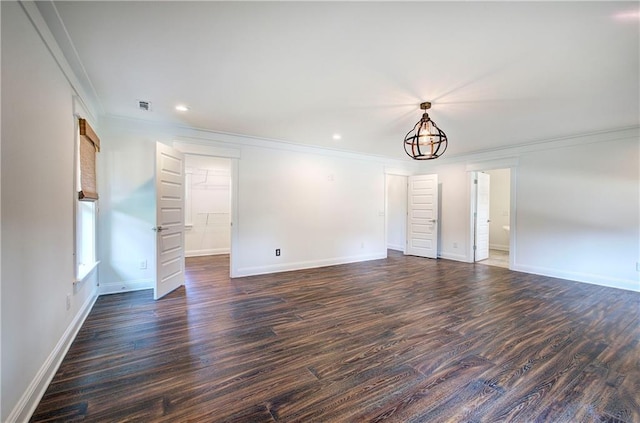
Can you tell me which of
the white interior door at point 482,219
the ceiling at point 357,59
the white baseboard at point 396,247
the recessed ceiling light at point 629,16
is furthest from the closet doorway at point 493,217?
the recessed ceiling light at point 629,16

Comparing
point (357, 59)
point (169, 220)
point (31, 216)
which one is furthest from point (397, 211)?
point (31, 216)

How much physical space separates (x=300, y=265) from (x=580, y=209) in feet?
15.9

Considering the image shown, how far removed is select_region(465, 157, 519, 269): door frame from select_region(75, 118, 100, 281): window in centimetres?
648

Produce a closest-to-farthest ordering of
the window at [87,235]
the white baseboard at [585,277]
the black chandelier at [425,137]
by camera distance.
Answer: the black chandelier at [425,137], the window at [87,235], the white baseboard at [585,277]

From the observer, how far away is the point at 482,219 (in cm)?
624

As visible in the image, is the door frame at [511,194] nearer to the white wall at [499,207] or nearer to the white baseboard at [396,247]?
the white baseboard at [396,247]

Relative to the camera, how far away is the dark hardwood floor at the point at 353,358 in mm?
1655

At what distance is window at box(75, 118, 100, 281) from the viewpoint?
273 centimetres

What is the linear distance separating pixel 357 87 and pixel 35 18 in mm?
2398

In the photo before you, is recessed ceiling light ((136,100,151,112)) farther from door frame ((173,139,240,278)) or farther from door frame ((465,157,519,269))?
door frame ((465,157,519,269))

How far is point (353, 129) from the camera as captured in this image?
13.9 ft

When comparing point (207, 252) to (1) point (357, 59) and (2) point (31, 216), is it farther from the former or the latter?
(1) point (357, 59)

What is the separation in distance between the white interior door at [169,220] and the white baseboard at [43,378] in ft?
3.44

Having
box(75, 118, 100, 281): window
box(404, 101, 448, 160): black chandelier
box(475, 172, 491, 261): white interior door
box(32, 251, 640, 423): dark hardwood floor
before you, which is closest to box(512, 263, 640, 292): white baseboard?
box(32, 251, 640, 423): dark hardwood floor
